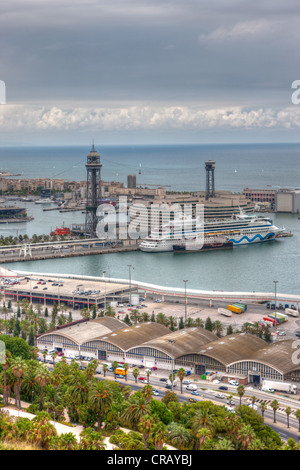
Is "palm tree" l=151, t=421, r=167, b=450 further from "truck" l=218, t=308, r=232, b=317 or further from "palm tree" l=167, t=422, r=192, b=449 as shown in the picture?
"truck" l=218, t=308, r=232, b=317

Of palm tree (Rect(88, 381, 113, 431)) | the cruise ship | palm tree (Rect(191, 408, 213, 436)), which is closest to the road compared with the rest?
palm tree (Rect(191, 408, 213, 436))

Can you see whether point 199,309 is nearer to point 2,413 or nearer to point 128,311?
point 128,311

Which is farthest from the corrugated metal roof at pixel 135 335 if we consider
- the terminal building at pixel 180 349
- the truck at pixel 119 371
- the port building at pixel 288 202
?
the port building at pixel 288 202

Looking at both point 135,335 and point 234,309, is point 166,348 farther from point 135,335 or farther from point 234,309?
point 234,309

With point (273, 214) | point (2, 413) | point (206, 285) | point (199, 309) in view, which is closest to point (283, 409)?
point (2, 413)

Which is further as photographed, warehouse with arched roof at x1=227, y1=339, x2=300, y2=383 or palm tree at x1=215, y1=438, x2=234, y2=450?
warehouse with arched roof at x1=227, y1=339, x2=300, y2=383

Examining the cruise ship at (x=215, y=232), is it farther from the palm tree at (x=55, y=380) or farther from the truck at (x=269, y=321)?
the palm tree at (x=55, y=380)

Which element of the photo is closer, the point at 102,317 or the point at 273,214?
the point at 102,317
